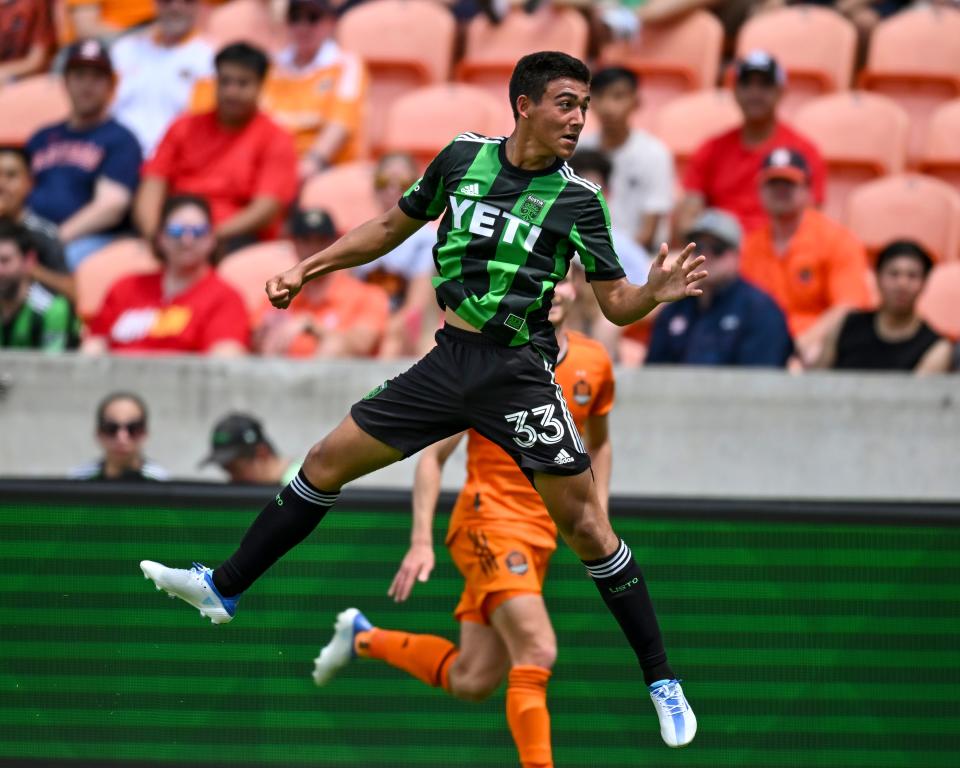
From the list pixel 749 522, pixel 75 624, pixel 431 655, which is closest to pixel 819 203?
pixel 749 522

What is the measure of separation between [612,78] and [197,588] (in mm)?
5120

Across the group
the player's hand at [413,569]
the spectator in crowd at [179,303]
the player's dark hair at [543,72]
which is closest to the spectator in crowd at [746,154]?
the spectator in crowd at [179,303]

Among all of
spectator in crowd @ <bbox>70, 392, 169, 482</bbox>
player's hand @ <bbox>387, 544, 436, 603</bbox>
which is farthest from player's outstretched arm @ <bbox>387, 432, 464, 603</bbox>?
spectator in crowd @ <bbox>70, 392, 169, 482</bbox>

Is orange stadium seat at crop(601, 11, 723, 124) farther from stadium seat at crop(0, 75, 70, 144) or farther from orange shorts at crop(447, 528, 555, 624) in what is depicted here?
orange shorts at crop(447, 528, 555, 624)

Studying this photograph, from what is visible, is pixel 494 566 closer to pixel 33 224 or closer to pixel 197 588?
pixel 197 588

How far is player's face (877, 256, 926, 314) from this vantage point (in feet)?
27.6

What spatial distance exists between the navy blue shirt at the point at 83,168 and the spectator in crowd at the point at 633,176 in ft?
9.49

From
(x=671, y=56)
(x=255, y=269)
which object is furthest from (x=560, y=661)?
(x=671, y=56)

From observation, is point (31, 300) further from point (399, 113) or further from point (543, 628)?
point (543, 628)

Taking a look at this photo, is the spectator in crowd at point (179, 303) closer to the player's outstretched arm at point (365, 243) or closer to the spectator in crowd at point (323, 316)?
the spectator in crowd at point (323, 316)

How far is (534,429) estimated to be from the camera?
5301 millimetres

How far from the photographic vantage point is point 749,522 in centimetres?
647

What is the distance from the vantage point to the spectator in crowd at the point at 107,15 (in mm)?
11930

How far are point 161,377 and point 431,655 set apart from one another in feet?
9.57
